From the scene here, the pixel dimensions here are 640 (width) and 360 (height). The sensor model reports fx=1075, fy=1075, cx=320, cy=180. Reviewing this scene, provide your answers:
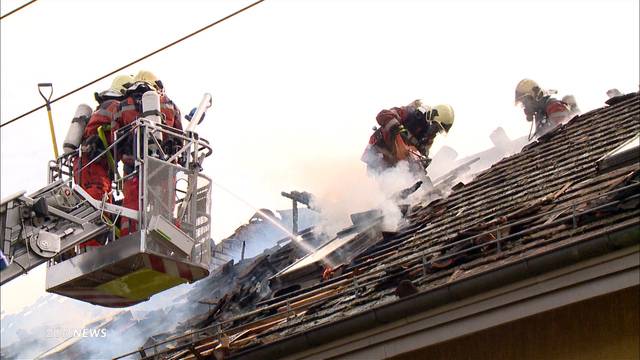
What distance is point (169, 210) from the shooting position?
9.30 meters

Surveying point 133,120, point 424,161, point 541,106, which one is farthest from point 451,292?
point 541,106

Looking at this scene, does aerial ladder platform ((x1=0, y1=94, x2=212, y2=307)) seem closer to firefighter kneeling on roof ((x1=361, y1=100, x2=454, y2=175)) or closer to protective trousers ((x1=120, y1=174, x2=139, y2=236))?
protective trousers ((x1=120, y1=174, x2=139, y2=236))

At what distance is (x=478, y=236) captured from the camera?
6.87 m

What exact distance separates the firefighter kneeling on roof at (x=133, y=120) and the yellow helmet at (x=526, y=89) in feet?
24.0

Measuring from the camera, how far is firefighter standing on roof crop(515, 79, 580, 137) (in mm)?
15336

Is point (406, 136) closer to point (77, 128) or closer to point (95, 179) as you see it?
point (77, 128)

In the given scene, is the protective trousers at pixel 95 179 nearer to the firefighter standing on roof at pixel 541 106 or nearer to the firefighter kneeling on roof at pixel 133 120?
the firefighter kneeling on roof at pixel 133 120

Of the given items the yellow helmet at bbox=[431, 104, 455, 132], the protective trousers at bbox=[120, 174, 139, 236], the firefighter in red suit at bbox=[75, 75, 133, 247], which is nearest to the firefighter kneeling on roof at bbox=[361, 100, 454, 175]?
the yellow helmet at bbox=[431, 104, 455, 132]

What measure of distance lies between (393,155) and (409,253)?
5439 millimetres

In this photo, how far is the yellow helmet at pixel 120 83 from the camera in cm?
1059

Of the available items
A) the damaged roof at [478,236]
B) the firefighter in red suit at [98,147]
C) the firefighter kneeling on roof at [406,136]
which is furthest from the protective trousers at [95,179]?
the firefighter kneeling on roof at [406,136]

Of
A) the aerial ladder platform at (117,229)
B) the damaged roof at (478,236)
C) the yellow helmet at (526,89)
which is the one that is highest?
the yellow helmet at (526,89)

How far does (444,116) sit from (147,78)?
5.13 meters

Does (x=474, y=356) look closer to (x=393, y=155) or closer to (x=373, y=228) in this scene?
(x=373, y=228)
